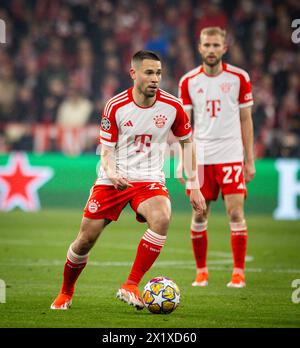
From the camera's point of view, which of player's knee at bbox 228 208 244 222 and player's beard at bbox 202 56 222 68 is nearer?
player's knee at bbox 228 208 244 222

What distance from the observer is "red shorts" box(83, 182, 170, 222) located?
7.59 m

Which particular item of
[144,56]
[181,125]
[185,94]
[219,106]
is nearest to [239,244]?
[219,106]

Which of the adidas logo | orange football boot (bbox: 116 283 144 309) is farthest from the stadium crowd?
orange football boot (bbox: 116 283 144 309)

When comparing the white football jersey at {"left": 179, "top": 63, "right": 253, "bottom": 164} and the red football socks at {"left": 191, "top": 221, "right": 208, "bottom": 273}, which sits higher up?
the white football jersey at {"left": 179, "top": 63, "right": 253, "bottom": 164}

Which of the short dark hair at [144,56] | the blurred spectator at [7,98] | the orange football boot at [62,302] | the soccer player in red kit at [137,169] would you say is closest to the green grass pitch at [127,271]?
the orange football boot at [62,302]

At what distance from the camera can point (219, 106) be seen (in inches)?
380

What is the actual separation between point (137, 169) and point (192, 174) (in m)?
0.50

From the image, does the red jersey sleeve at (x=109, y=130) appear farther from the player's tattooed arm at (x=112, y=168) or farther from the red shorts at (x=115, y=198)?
the red shorts at (x=115, y=198)

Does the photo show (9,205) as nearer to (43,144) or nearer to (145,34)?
(43,144)

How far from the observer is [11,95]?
20.6m

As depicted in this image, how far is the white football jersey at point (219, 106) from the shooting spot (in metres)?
9.62

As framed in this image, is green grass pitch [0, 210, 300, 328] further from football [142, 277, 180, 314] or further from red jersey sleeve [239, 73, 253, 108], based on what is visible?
red jersey sleeve [239, 73, 253, 108]

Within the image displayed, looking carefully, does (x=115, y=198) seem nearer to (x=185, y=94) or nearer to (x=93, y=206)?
(x=93, y=206)

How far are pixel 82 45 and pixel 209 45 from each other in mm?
12504
